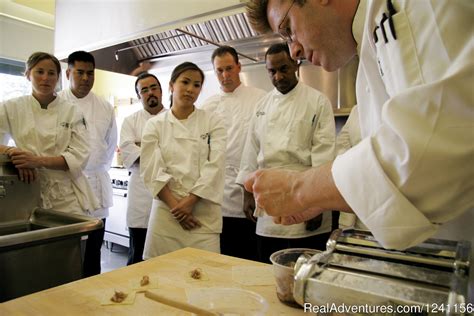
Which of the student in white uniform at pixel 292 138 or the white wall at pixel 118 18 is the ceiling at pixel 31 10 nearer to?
the white wall at pixel 118 18

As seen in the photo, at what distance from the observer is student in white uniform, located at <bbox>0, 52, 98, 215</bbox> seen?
162 cm

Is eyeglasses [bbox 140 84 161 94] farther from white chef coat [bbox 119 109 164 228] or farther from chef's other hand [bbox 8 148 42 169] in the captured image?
chef's other hand [bbox 8 148 42 169]

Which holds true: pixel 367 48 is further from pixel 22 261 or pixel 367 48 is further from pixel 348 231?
pixel 22 261

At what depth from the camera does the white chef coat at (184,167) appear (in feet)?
5.33

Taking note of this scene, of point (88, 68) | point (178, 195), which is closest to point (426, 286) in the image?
point (178, 195)

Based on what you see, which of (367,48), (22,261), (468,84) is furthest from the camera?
(22,261)

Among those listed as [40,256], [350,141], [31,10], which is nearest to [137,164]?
[40,256]

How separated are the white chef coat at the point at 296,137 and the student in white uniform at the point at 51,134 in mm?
932

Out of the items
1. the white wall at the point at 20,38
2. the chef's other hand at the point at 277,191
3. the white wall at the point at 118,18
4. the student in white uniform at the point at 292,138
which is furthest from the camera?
the white wall at the point at 20,38

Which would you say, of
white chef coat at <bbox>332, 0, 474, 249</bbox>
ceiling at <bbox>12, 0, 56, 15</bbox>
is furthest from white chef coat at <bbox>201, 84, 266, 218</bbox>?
ceiling at <bbox>12, 0, 56, 15</bbox>

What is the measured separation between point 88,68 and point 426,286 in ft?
7.50

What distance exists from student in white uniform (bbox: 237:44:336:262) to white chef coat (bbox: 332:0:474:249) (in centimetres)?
131

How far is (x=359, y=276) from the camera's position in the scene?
0.42 m

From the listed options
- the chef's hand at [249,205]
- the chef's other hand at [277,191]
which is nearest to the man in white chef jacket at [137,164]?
the chef's hand at [249,205]
